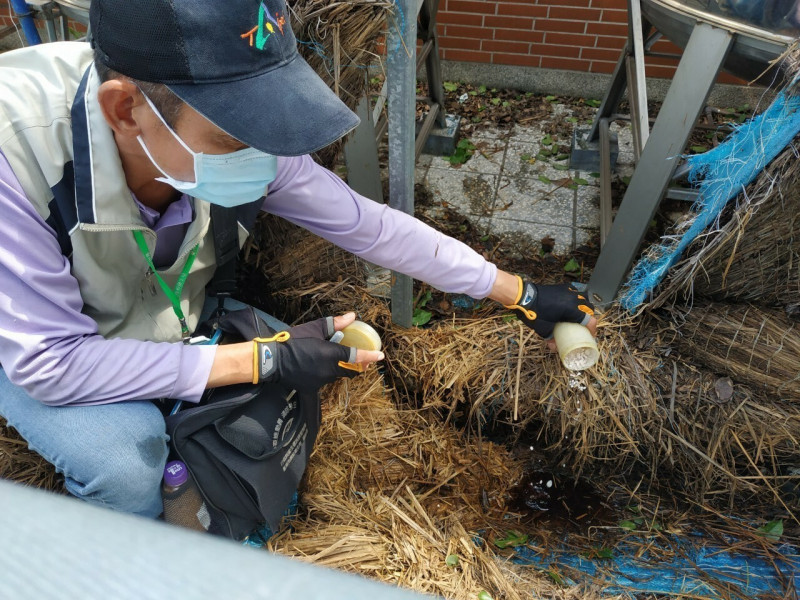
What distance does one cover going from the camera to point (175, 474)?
5.61 feet

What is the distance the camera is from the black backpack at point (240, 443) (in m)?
1.71

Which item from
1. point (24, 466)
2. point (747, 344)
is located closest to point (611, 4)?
point (747, 344)

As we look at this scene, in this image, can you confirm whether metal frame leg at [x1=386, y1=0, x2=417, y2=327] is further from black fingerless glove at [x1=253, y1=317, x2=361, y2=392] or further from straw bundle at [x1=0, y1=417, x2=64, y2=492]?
straw bundle at [x1=0, y1=417, x2=64, y2=492]

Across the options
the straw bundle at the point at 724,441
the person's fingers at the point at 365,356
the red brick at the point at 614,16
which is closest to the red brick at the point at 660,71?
the red brick at the point at 614,16

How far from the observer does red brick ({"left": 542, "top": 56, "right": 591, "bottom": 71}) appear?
14.8ft

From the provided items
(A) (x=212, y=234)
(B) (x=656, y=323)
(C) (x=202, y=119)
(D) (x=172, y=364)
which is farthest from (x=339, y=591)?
(B) (x=656, y=323)

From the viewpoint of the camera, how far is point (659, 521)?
235cm

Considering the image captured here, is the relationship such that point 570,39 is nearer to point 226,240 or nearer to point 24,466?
point 226,240

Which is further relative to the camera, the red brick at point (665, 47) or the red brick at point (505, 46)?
the red brick at point (505, 46)

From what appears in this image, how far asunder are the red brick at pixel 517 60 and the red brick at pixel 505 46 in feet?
0.13

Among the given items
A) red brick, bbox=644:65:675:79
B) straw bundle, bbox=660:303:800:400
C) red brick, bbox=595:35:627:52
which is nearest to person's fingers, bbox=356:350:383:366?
straw bundle, bbox=660:303:800:400

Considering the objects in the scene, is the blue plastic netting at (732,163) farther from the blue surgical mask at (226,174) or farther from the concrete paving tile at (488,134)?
the concrete paving tile at (488,134)

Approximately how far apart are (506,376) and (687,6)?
156 centimetres

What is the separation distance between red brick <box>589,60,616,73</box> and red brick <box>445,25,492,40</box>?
85cm
